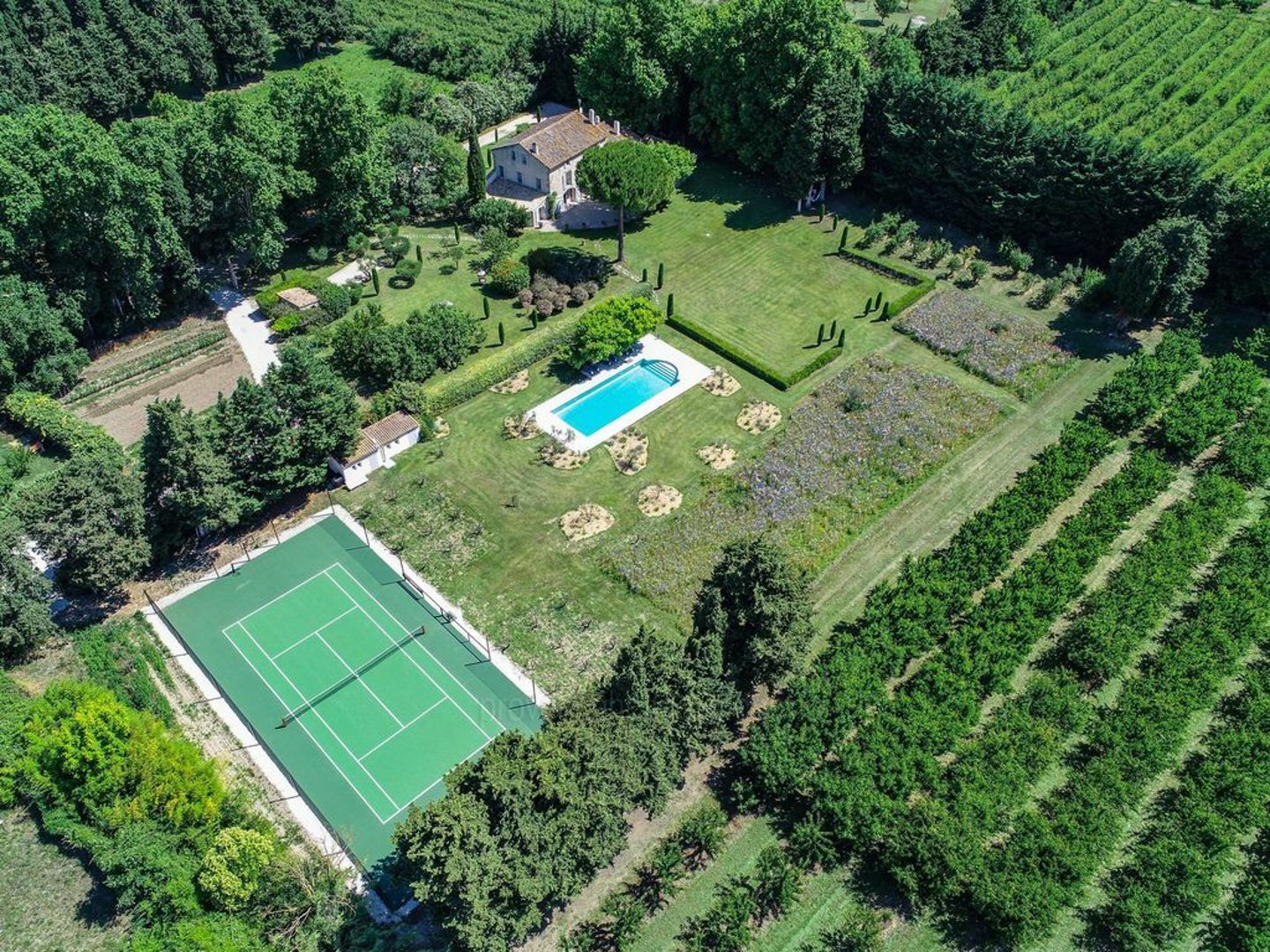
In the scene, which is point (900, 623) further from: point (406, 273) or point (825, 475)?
point (406, 273)

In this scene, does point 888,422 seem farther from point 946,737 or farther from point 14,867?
point 14,867

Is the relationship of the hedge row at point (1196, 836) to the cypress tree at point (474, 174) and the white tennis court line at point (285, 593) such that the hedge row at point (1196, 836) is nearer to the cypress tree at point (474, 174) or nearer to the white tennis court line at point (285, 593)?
the white tennis court line at point (285, 593)

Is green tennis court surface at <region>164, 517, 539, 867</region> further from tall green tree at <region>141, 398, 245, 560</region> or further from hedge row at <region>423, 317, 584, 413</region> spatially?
hedge row at <region>423, 317, 584, 413</region>

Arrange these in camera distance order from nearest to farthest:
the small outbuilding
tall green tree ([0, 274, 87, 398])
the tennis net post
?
the tennis net post → the small outbuilding → tall green tree ([0, 274, 87, 398])

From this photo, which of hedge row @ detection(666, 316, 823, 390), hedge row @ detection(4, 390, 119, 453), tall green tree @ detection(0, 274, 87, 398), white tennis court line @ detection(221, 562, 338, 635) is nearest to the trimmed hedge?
hedge row @ detection(666, 316, 823, 390)

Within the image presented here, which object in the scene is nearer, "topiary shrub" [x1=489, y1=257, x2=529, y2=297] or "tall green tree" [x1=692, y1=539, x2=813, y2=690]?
"tall green tree" [x1=692, y1=539, x2=813, y2=690]

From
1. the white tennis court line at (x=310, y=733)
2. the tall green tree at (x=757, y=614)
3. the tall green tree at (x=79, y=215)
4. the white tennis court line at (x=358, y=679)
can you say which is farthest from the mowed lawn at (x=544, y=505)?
the tall green tree at (x=79, y=215)

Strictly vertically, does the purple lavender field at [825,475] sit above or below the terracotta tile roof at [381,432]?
below
